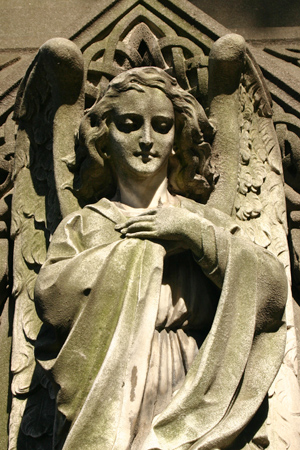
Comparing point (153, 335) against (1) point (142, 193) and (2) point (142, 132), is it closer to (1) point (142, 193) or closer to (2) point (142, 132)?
(1) point (142, 193)

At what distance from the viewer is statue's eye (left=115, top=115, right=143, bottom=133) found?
4051mm

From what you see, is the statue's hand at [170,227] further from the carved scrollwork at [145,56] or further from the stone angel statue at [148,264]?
the carved scrollwork at [145,56]

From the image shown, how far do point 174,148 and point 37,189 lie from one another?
983 mm

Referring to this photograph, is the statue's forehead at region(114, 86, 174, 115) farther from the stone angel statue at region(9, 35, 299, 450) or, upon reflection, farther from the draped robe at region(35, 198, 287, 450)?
the draped robe at region(35, 198, 287, 450)

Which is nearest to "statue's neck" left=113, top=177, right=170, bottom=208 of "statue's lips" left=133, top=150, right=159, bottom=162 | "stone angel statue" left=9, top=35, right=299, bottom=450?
"stone angel statue" left=9, top=35, right=299, bottom=450

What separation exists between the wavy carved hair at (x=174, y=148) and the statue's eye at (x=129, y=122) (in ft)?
0.39

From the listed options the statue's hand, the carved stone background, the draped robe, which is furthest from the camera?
the carved stone background

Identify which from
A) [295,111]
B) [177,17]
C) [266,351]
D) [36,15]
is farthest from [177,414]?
[36,15]

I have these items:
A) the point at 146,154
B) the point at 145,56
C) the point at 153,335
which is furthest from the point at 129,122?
the point at 145,56

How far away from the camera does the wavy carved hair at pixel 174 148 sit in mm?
4168

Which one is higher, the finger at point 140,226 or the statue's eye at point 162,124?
the statue's eye at point 162,124

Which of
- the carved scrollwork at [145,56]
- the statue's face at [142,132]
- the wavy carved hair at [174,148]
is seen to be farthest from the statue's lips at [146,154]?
the carved scrollwork at [145,56]

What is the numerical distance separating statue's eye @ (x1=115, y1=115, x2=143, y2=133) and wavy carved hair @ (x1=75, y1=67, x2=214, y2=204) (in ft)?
0.39

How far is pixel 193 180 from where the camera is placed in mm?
4336
